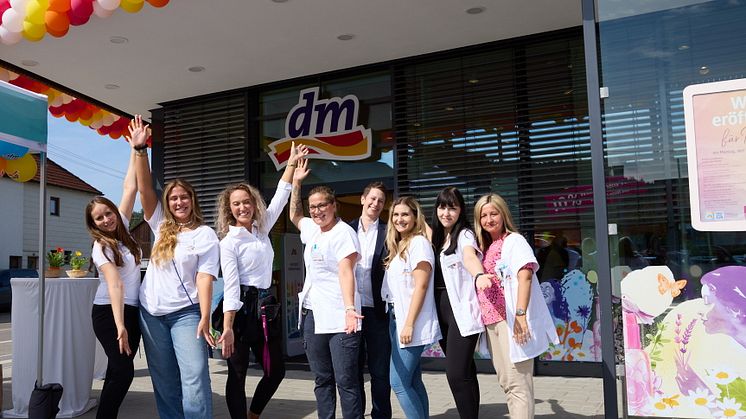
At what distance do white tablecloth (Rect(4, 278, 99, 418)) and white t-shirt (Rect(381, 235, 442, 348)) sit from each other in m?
2.83

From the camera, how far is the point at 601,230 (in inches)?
125

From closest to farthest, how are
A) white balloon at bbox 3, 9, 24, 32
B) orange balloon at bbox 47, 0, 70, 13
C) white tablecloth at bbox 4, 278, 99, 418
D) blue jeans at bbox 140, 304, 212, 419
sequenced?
1. blue jeans at bbox 140, 304, 212, 419
2. white tablecloth at bbox 4, 278, 99, 418
3. orange balloon at bbox 47, 0, 70, 13
4. white balloon at bbox 3, 9, 24, 32

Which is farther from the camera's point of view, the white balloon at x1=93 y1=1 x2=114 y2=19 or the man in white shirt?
the white balloon at x1=93 y1=1 x2=114 y2=19

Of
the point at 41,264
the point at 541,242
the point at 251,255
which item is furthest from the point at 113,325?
the point at 541,242

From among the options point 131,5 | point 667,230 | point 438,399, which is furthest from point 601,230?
point 131,5

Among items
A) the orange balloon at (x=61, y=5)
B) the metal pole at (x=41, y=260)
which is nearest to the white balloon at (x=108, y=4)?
the orange balloon at (x=61, y=5)

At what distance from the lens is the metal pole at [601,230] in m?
3.15

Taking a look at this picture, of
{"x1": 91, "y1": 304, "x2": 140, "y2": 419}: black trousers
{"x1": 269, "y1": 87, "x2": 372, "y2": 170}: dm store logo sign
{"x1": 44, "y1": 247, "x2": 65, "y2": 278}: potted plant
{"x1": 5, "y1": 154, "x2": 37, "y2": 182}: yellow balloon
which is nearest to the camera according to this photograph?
{"x1": 91, "y1": 304, "x2": 140, "y2": 419}: black trousers

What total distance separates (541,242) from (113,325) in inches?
158

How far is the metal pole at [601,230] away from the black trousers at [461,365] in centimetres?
71

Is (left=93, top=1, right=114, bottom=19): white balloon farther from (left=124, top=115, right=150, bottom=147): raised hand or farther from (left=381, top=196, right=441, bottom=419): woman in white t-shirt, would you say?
(left=381, top=196, right=441, bottom=419): woman in white t-shirt

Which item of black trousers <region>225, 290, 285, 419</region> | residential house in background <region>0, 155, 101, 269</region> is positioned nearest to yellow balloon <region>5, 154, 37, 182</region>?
black trousers <region>225, 290, 285, 419</region>

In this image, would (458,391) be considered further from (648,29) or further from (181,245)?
(648,29)

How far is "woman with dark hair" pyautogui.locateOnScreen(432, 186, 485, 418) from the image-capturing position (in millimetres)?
3537
